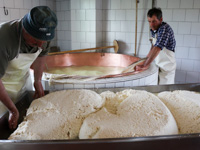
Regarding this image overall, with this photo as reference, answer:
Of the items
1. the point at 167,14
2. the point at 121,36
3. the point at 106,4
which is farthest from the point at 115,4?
the point at 167,14

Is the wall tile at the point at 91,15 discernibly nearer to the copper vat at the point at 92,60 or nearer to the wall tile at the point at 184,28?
the copper vat at the point at 92,60

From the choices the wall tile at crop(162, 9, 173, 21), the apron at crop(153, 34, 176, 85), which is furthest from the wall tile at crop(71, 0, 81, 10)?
the apron at crop(153, 34, 176, 85)

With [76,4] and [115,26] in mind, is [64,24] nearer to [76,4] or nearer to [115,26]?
[76,4]

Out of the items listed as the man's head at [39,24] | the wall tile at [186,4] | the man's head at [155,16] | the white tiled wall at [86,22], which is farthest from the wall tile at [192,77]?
the man's head at [39,24]

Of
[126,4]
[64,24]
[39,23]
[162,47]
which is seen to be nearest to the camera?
[39,23]

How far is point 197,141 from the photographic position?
97 cm

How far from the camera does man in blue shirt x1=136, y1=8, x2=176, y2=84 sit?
2475 millimetres

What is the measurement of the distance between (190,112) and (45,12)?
3.84 ft

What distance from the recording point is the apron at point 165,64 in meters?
2.76

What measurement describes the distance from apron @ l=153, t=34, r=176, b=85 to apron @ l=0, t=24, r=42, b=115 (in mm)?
1787

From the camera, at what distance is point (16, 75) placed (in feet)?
5.45

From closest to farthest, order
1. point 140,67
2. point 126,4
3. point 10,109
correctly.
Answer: point 10,109
point 140,67
point 126,4

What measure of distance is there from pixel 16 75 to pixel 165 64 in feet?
6.59

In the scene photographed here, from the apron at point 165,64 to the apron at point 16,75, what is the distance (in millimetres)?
1787
